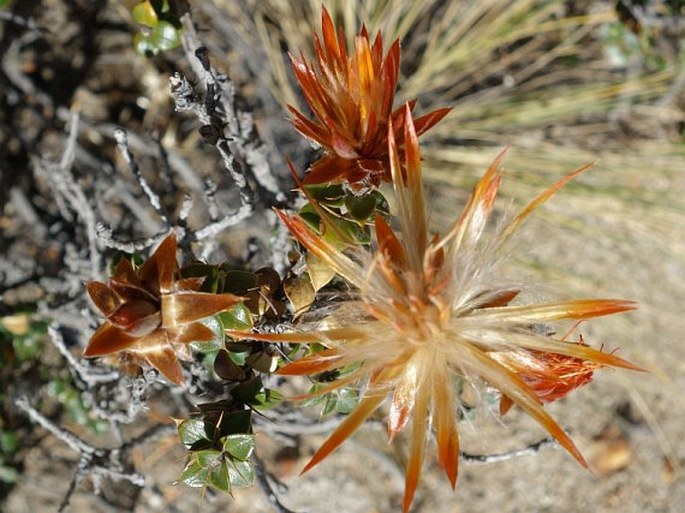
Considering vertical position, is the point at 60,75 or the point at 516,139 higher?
the point at 60,75

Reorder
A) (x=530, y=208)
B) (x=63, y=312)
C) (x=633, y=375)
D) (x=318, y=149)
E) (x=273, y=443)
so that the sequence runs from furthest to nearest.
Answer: (x=633, y=375)
(x=273, y=443)
(x=63, y=312)
(x=318, y=149)
(x=530, y=208)

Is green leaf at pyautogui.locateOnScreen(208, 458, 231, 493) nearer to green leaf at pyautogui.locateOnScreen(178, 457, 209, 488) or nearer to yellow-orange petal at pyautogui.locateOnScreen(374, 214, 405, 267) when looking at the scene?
green leaf at pyautogui.locateOnScreen(178, 457, 209, 488)

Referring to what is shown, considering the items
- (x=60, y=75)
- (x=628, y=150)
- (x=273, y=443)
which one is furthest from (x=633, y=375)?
(x=60, y=75)

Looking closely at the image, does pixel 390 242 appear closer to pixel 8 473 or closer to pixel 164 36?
pixel 164 36

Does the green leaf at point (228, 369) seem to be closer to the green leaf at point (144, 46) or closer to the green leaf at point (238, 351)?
the green leaf at point (238, 351)

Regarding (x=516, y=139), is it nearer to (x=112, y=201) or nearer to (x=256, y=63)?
(x=256, y=63)

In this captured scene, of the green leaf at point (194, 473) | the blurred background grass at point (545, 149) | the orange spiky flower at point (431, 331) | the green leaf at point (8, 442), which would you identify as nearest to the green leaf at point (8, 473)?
the green leaf at point (8, 442)
